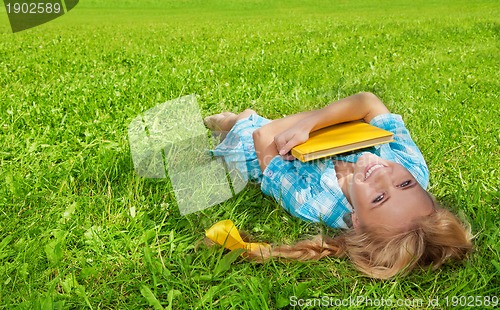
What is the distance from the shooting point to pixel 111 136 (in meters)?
4.43

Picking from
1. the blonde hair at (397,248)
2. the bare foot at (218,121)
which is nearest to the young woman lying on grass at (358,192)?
the blonde hair at (397,248)

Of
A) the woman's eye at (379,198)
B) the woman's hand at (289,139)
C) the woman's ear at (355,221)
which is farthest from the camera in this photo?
the woman's hand at (289,139)

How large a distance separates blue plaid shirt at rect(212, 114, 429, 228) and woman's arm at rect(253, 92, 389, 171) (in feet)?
0.26

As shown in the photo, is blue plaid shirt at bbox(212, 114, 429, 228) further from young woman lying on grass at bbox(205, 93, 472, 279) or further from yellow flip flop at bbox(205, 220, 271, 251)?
yellow flip flop at bbox(205, 220, 271, 251)

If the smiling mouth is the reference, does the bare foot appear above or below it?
below

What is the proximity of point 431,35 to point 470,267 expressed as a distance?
29.1 feet

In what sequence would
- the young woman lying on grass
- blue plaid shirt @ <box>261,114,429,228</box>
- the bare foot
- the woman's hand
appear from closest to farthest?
the young woman lying on grass
blue plaid shirt @ <box>261,114,429,228</box>
the woman's hand
the bare foot

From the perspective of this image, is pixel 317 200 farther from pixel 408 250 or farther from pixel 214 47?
pixel 214 47

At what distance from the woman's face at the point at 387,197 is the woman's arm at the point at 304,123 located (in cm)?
52

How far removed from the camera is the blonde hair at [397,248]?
288cm

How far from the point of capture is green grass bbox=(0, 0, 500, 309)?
2.79 m

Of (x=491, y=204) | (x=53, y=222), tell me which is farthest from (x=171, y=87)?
(x=491, y=204)

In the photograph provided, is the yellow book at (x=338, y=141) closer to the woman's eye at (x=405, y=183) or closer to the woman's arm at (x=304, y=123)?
the woman's arm at (x=304, y=123)

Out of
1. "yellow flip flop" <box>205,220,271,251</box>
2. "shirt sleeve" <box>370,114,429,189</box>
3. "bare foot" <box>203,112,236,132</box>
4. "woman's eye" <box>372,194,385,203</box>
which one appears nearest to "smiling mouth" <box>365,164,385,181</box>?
"woman's eye" <box>372,194,385,203</box>
